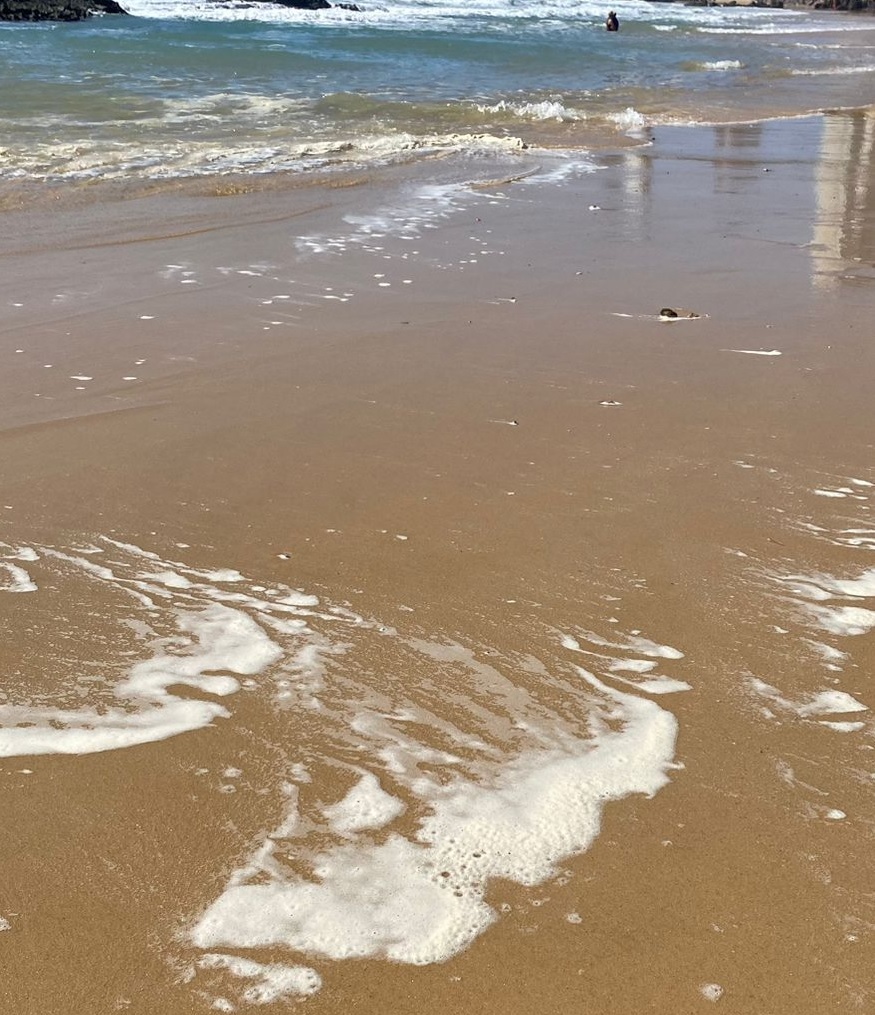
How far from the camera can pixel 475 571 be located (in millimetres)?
2896

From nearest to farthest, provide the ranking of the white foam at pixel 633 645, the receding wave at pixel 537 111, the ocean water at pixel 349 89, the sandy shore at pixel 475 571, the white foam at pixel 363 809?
the sandy shore at pixel 475 571, the white foam at pixel 363 809, the white foam at pixel 633 645, the ocean water at pixel 349 89, the receding wave at pixel 537 111

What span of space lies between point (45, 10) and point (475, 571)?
107 ft

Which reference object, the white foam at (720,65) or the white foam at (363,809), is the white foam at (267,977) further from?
the white foam at (720,65)

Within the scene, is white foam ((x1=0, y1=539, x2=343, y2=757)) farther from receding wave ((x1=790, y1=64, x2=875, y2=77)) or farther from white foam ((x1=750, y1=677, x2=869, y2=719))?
receding wave ((x1=790, y1=64, x2=875, y2=77))

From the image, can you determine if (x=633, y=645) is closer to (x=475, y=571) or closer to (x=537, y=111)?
(x=475, y=571)

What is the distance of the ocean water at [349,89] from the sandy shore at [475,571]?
4619 millimetres

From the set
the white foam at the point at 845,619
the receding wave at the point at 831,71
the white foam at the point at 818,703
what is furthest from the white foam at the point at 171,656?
the receding wave at the point at 831,71

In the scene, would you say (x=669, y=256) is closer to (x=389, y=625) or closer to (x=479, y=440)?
(x=479, y=440)

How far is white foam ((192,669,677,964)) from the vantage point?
1.75m

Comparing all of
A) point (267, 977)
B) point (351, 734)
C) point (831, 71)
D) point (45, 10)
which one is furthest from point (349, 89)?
point (45, 10)

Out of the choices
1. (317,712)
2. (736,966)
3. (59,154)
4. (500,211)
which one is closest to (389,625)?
(317,712)

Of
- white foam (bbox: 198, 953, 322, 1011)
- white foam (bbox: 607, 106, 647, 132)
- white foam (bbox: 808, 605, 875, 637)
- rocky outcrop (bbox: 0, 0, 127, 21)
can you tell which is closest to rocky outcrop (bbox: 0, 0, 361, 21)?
rocky outcrop (bbox: 0, 0, 127, 21)

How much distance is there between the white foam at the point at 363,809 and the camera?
200cm

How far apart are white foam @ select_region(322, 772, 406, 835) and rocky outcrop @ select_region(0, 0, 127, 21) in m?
32.4
